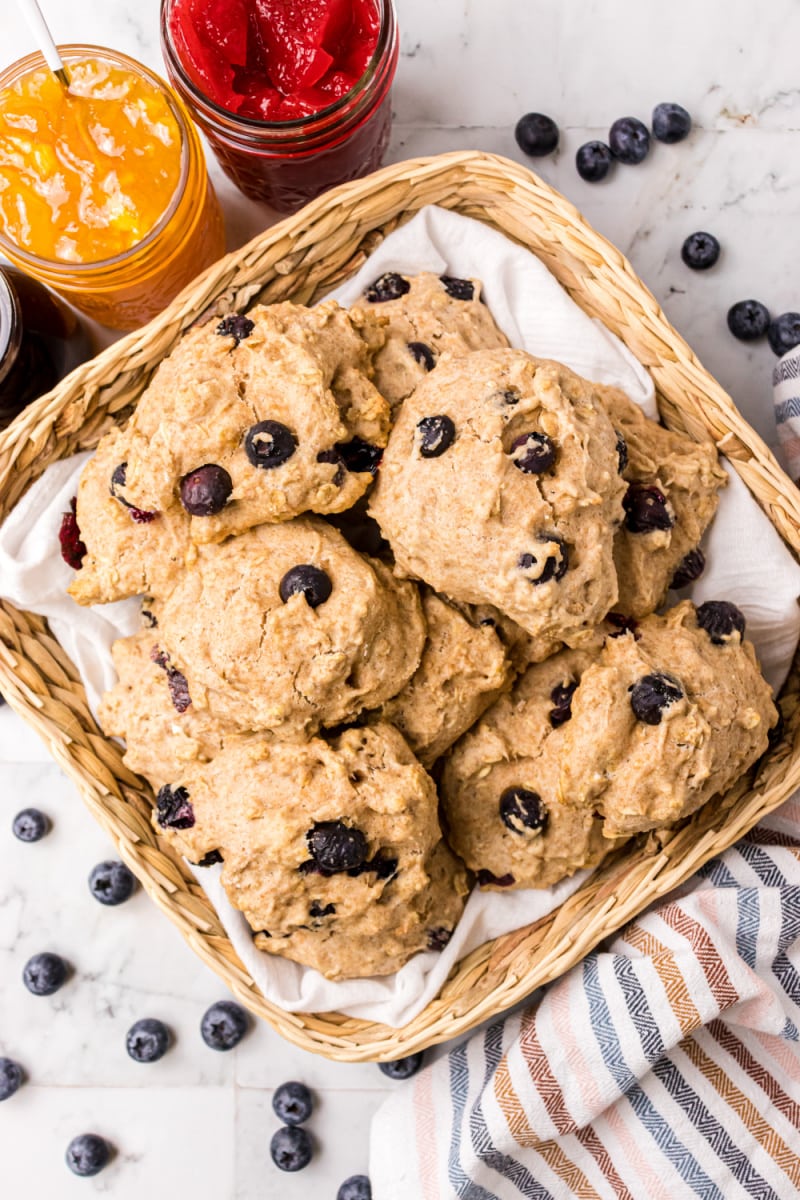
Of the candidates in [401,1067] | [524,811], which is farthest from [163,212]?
[401,1067]

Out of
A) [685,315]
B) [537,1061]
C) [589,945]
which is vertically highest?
[685,315]

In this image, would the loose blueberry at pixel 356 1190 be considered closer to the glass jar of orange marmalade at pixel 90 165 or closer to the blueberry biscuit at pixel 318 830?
the blueberry biscuit at pixel 318 830

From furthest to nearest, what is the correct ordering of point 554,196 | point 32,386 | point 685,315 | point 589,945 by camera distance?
point 685,315
point 32,386
point 554,196
point 589,945

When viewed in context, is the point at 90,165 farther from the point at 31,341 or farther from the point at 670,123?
the point at 670,123

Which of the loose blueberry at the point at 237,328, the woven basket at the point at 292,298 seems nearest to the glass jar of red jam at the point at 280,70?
the woven basket at the point at 292,298

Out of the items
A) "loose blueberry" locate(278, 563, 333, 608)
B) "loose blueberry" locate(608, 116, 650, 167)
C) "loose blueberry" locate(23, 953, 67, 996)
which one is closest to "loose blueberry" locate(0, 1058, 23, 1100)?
"loose blueberry" locate(23, 953, 67, 996)

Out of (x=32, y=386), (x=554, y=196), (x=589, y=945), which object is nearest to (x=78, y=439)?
(x=32, y=386)

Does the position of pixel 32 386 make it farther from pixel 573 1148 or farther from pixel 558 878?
pixel 573 1148
